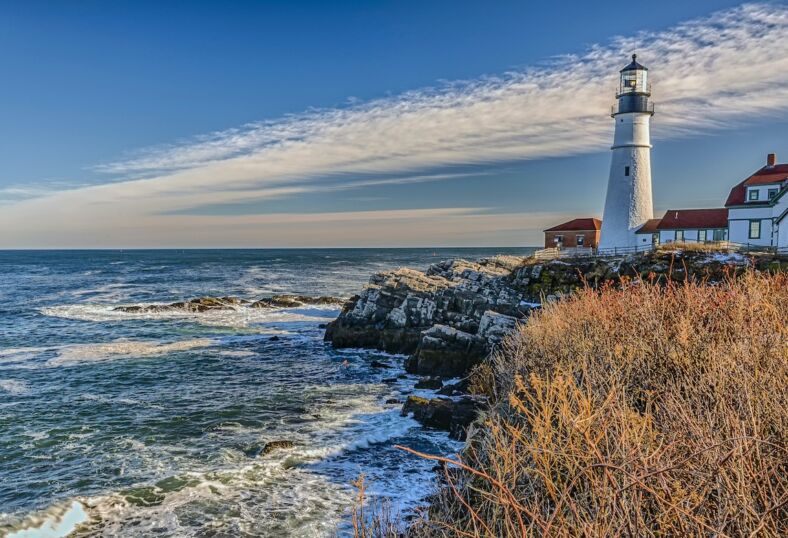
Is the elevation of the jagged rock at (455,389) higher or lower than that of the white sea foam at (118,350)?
higher

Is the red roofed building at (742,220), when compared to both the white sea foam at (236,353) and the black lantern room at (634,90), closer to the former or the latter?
the black lantern room at (634,90)

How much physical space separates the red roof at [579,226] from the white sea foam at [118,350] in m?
34.4

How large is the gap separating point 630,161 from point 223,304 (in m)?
35.4

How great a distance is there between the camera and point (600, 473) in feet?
16.1

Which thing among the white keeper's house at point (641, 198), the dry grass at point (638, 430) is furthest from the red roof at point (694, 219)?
the dry grass at point (638, 430)

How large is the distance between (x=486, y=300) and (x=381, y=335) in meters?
6.02

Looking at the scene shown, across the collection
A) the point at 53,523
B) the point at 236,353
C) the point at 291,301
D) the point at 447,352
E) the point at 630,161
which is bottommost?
the point at 236,353

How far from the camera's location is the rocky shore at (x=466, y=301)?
2056 cm

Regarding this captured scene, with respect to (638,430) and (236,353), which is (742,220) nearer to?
Answer: (236,353)

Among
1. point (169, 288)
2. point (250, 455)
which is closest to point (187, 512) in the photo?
point (250, 455)

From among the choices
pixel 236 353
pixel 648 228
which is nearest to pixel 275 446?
pixel 236 353

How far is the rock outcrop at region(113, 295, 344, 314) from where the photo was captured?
140 feet

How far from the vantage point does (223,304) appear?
44.9 m

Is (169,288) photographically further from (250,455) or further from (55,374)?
(250,455)
